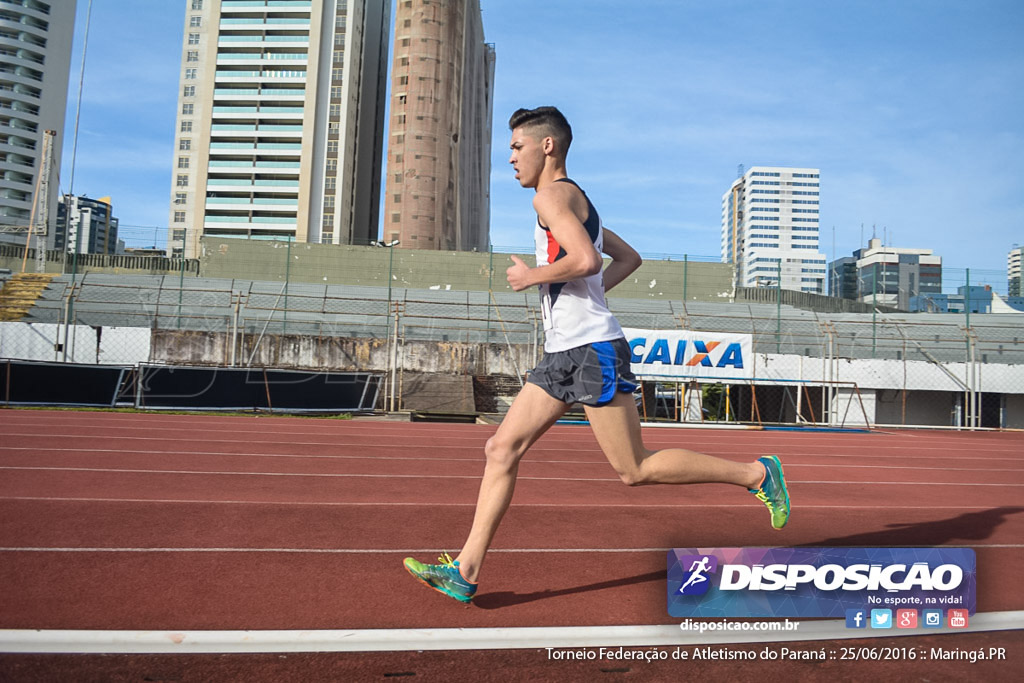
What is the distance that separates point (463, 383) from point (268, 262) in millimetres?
20502

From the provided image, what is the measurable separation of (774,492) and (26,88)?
331 feet

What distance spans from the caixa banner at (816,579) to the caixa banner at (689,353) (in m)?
13.0

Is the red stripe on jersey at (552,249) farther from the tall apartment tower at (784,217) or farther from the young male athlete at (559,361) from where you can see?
the tall apartment tower at (784,217)

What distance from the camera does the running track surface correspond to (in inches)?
93.4

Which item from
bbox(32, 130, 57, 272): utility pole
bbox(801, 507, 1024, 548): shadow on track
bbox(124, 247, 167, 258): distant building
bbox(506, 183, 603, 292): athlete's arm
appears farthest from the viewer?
bbox(32, 130, 57, 272): utility pole

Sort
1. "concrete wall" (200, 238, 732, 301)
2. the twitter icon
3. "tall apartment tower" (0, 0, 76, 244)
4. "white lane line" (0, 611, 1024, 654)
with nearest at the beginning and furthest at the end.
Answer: "white lane line" (0, 611, 1024, 654)
the twitter icon
"concrete wall" (200, 238, 732, 301)
"tall apartment tower" (0, 0, 76, 244)

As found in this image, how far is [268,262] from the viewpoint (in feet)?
117

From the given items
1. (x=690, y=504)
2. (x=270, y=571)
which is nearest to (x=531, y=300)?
(x=690, y=504)

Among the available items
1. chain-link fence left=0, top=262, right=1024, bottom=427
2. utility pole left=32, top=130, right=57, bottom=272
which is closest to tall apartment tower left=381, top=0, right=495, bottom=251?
utility pole left=32, top=130, right=57, bottom=272

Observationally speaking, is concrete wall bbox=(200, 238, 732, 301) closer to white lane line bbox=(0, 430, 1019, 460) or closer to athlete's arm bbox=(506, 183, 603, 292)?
white lane line bbox=(0, 430, 1019, 460)

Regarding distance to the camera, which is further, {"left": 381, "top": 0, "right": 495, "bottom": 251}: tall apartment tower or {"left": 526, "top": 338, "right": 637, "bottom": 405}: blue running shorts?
{"left": 381, "top": 0, "right": 495, "bottom": 251}: tall apartment tower

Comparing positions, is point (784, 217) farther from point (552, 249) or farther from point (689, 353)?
point (552, 249)

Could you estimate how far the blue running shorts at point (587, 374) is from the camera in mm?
2773

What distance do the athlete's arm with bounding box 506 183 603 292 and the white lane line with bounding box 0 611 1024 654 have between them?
1.19m
